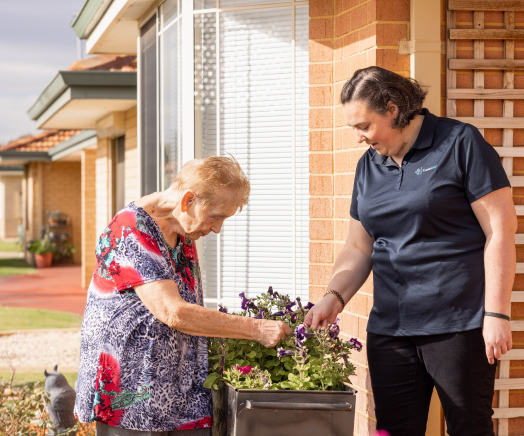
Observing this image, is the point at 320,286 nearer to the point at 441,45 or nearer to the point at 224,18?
the point at 441,45

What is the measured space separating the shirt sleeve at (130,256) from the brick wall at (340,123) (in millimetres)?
1512

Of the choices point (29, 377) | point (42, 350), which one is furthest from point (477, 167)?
point (42, 350)

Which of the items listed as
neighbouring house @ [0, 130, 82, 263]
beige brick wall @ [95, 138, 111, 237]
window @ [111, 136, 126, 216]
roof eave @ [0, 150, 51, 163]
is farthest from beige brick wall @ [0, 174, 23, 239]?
window @ [111, 136, 126, 216]

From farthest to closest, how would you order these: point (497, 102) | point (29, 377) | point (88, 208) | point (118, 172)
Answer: point (88, 208)
point (118, 172)
point (29, 377)
point (497, 102)

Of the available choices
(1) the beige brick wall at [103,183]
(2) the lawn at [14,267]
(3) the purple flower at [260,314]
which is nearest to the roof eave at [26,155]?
(2) the lawn at [14,267]

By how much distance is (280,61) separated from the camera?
12.6ft

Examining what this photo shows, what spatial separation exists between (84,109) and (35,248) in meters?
11.9

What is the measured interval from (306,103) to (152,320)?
216 centimetres

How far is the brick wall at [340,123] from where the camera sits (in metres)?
3.15

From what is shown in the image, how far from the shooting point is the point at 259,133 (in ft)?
12.8

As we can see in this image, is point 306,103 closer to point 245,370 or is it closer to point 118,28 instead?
point 245,370

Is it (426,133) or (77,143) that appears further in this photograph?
(77,143)

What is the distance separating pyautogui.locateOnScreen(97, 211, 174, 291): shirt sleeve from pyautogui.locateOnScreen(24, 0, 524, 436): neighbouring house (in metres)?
1.52

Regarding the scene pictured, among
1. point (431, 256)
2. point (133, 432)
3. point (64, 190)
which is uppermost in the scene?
point (64, 190)
